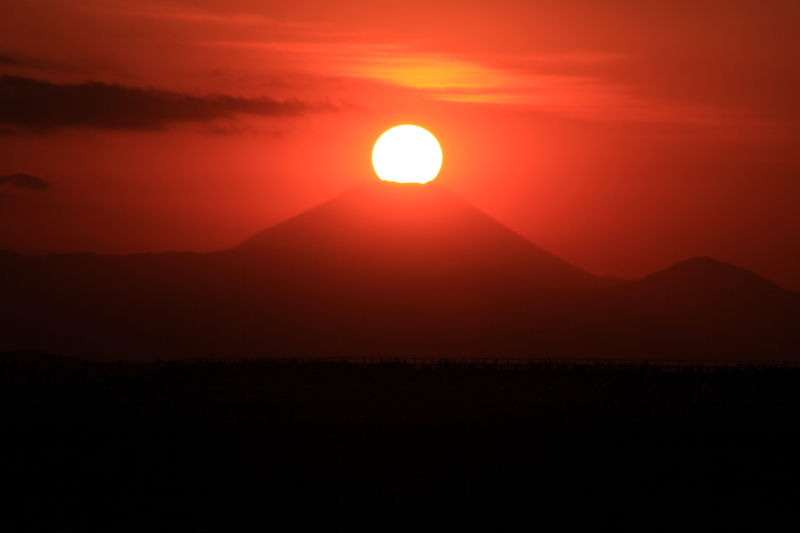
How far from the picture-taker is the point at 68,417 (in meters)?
54.4

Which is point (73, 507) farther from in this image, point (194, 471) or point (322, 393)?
point (322, 393)

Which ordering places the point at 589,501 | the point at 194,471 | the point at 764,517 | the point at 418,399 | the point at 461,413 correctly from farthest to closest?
the point at 418,399
the point at 461,413
the point at 194,471
the point at 589,501
the point at 764,517

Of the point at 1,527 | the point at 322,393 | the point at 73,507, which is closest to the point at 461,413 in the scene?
the point at 322,393

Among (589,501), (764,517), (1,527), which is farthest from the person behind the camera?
(589,501)

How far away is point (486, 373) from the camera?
104m

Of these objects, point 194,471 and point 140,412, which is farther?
point 140,412

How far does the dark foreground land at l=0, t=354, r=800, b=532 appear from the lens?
2852cm

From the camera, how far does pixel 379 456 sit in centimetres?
4806

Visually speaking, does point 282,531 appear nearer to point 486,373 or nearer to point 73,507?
point 73,507

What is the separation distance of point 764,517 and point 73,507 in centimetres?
2577

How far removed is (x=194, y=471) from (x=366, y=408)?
83.7ft

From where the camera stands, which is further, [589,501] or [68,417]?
[68,417]

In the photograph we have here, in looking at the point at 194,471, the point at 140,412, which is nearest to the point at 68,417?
the point at 140,412

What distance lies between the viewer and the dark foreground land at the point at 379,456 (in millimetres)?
28516
